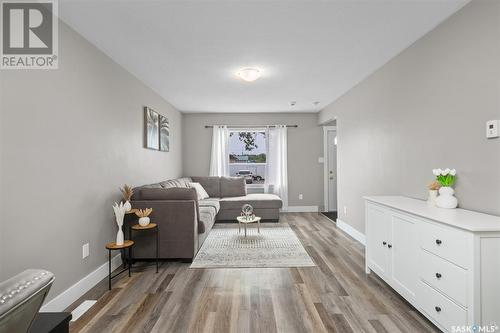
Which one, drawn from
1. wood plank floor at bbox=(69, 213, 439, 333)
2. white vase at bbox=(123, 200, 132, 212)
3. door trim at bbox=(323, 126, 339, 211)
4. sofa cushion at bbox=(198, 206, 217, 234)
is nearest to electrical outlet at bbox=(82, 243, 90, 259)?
wood plank floor at bbox=(69, 213, 439, 333)

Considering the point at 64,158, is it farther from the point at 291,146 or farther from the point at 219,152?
the point at 291,146

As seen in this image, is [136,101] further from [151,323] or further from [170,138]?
[151,323]

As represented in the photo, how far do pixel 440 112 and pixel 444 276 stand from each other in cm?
142

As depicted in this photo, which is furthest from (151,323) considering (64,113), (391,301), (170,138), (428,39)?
(170,138)

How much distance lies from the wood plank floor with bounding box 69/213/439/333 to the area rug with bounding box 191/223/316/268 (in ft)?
0.56

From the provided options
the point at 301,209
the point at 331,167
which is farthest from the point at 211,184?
the point at 331,167

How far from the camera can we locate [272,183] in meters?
6.29

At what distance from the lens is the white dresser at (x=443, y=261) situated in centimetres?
146

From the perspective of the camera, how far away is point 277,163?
6.21 meters

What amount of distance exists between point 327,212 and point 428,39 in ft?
14.6

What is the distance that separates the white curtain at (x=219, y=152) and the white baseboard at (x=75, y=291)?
137 inches

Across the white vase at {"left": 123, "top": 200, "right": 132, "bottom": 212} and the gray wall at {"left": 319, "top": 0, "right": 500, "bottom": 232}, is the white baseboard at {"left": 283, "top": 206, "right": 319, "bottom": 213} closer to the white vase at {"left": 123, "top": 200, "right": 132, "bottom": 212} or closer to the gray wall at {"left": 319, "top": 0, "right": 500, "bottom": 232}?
the gray wall at {"left": 319, "top": 0, "right": 500, "bottom": 232}

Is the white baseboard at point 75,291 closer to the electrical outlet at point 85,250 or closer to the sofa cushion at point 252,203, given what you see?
the electrical outlet at point 85,250
